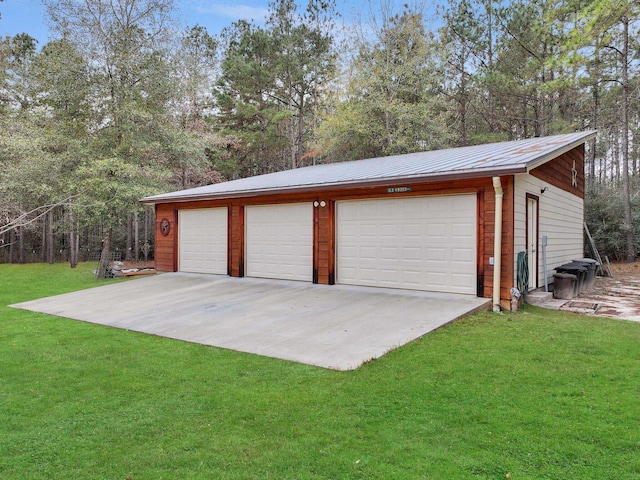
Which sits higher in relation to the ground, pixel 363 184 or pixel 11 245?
pixel 363 184

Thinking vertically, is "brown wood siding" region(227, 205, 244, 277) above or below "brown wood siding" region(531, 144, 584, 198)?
below

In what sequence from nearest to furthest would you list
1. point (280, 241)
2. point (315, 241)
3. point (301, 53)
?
point (315, 241), point (280, 241), point (301, 53)

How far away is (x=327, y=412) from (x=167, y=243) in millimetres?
10105

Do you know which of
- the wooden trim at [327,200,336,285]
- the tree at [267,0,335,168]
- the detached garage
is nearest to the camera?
the detached garage

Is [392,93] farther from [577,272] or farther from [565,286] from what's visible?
[565,286]

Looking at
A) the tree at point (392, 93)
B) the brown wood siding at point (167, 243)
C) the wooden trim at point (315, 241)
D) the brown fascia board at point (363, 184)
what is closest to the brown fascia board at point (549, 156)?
the brown fascia board at point (363, 184)

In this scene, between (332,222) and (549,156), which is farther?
(332,222)

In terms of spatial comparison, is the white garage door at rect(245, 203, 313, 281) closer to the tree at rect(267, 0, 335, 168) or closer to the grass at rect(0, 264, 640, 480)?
the grass at rect(0, 264, 640, 480)

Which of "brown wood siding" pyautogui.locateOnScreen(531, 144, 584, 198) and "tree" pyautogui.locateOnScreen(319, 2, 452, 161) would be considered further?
"tree" pyautogui.locateOnScreen(319, 2, 452, 161)

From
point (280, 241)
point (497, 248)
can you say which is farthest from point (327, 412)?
point (280, 241)

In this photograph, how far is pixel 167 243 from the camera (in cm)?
1189

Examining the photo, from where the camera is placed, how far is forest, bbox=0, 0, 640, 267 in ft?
41.6

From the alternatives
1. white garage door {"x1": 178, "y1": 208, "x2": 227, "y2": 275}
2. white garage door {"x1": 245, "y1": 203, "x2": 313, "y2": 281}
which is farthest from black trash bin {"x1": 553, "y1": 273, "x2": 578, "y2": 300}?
white garage door {"x1": 178, "y1": 208, "x2": 227, "y2": 275}

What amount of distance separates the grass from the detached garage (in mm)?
2310
